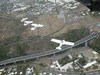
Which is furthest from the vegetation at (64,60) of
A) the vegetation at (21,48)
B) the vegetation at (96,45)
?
the vegetation at (21,48)

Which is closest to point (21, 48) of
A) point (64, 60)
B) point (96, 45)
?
point (64, 60)

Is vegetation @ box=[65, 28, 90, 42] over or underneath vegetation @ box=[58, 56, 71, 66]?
over

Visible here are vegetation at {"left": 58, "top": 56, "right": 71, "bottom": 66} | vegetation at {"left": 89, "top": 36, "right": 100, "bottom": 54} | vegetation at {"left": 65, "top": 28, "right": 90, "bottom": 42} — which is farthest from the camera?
vegetation at {"left": 65, "top": 28, "right": 90, "bottom": 42}

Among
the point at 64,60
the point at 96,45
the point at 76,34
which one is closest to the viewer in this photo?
the point at 64,60

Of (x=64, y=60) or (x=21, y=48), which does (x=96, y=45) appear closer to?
(x=64, y=60)

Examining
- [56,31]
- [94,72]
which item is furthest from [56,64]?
[56,31]

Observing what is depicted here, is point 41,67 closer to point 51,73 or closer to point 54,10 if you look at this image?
point 51,73

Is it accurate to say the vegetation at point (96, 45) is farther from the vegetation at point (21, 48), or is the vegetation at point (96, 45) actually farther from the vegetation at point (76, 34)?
the vegetation at point (21, 48)

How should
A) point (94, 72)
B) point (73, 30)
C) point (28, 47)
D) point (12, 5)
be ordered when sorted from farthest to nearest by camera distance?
point (12, 5), point (73, 30), point (28, 47), point (94, 72)

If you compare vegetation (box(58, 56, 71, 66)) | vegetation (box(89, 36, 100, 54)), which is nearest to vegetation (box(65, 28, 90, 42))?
vegetation (box(89, 36, 100, 54))

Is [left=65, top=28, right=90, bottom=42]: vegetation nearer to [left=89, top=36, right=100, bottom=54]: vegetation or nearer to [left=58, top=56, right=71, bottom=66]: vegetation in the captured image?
[left=89, top=36, right=100, bottom=54]: vegetation

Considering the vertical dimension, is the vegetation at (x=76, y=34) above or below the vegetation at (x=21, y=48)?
above
